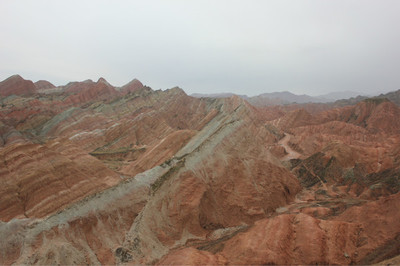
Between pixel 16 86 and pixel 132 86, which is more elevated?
pixel 132 86

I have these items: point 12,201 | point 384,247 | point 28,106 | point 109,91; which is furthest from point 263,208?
point 109,91

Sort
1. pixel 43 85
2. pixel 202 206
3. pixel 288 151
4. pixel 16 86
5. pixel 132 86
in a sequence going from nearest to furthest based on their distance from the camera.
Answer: pixel 202 206
pixel 288 151
pixel 16 86
pixel 132 86
pixel 43 85

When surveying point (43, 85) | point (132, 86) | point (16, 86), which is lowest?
point (16, 86)

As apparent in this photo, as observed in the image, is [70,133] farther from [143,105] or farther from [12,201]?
[12,201]

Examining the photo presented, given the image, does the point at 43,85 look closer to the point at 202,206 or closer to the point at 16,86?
the point at 16,86

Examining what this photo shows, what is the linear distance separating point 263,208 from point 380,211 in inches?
402

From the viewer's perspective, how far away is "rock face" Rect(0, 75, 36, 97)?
A: 3873 inches

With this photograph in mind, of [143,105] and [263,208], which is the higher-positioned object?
[143,105]

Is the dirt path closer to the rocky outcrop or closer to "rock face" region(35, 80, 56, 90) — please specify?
the rocky outcrop

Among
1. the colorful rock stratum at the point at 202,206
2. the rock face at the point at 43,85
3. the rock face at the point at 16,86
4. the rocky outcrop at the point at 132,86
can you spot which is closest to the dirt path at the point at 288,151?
the colorful rock stratum at the point at 202,206

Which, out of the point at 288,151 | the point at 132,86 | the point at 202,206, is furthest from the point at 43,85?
the point at 202,206

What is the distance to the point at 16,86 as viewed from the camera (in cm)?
10112

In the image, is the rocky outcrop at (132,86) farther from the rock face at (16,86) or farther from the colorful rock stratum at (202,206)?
the colorful rock stratum at (202,206)

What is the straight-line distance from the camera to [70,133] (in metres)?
64.1
